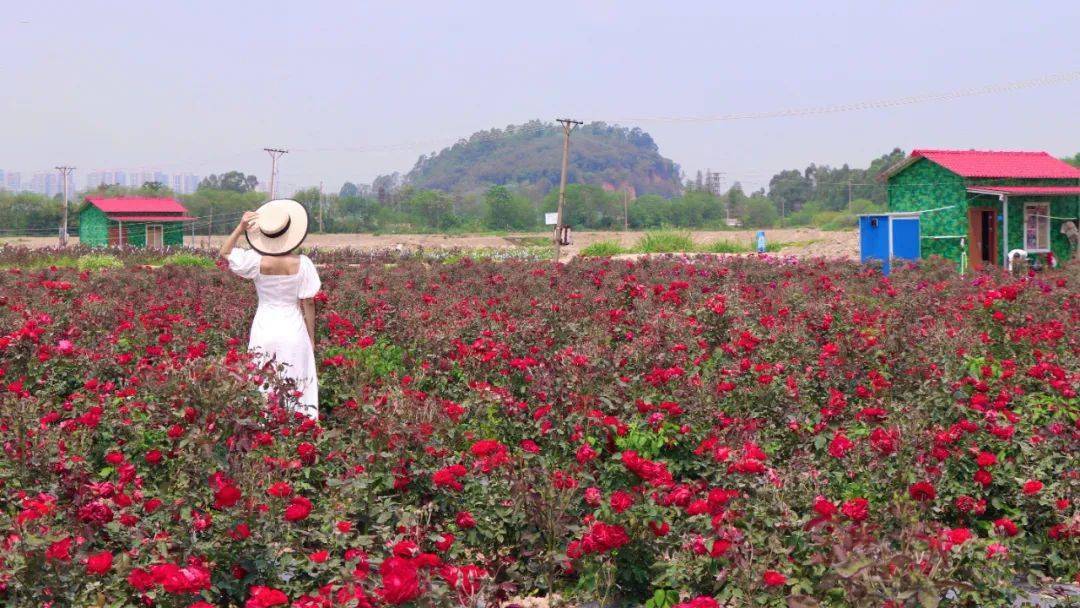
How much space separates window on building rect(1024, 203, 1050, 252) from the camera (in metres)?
26.3

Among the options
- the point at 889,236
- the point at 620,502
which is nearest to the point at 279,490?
the point at 620,502

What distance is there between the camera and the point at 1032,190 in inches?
998

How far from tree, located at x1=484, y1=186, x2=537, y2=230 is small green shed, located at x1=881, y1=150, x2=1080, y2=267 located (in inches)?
2615

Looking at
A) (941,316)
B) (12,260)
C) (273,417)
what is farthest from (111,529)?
(12,260)

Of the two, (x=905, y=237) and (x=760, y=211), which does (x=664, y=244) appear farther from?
(x=760, y=211)

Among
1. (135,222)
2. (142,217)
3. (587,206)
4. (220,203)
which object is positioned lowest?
(135,222)

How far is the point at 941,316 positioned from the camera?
8.52m

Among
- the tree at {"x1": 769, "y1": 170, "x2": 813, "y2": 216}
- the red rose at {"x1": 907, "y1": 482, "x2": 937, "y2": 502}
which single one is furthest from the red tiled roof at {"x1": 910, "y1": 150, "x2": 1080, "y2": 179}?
the tree at {"x1": 769, "y1": 170, "x2": 813, "y2": 216}

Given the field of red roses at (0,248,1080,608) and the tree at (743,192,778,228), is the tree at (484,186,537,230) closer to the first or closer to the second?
the tree at (743,192,778,228)

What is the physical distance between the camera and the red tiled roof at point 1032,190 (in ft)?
Result: 82.3

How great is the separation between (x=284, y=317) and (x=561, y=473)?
283 cm

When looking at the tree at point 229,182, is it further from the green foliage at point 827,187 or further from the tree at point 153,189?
the green foliage at point 827,187

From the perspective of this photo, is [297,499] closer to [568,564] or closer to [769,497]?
[568,564]

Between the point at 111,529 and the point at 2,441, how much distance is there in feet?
4.37
